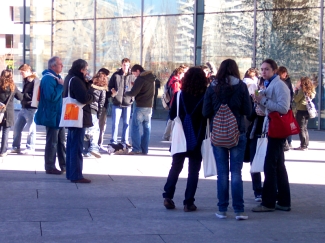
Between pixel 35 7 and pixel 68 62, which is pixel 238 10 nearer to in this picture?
pixel 68 62

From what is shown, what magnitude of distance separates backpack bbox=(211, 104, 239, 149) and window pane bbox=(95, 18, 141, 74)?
16.2 metres

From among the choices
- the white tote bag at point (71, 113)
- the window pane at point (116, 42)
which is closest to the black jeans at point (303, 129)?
the white tote bag at point (71, 113)

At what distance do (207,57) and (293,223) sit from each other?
48.2 feet

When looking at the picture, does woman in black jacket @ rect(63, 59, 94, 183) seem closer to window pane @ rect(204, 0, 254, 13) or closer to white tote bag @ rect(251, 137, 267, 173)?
white tote bag @ rect(251, 137, 267, 173)

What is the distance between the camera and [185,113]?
7.38 meters

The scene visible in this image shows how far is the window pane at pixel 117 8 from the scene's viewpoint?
75.6 ft

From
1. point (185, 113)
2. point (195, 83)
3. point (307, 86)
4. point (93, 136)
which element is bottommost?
point (93, 136)

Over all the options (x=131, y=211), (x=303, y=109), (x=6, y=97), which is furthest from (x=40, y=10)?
(x=131, y=211)

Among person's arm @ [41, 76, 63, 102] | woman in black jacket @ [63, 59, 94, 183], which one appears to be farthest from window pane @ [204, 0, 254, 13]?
woman in black jacket @ [63, 59, 94, 183]

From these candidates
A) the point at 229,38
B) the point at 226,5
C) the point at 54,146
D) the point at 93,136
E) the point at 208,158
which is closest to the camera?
the point at 208,158

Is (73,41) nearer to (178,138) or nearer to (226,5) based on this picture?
(226,5)

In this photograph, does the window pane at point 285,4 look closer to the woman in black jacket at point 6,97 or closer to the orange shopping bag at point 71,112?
the woman in black jacket at point 6,97

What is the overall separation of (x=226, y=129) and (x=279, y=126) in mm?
802

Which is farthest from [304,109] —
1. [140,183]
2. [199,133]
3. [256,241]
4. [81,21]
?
[81,21]
